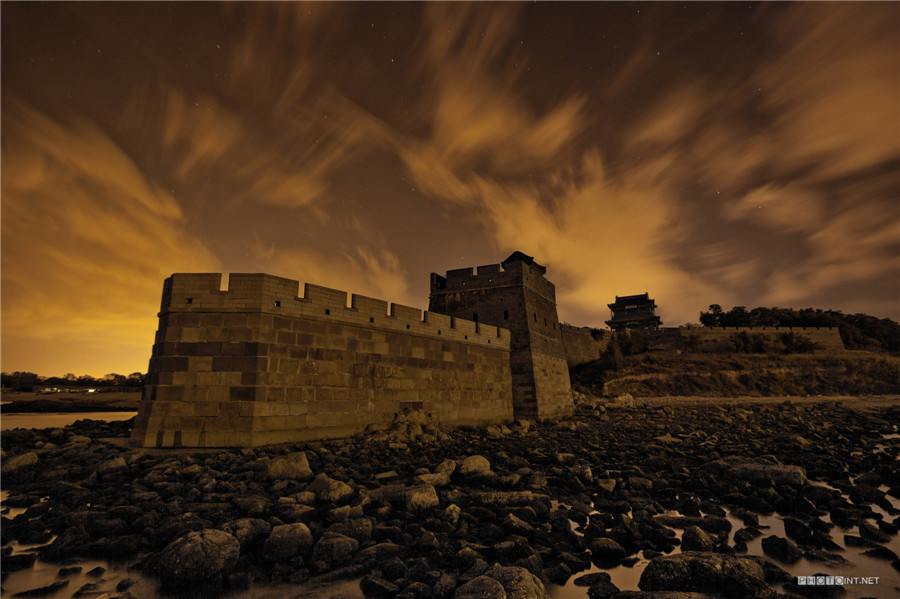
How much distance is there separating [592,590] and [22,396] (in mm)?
51045

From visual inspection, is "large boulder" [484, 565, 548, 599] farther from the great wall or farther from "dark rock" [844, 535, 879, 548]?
the great wall

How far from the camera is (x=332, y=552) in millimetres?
3312

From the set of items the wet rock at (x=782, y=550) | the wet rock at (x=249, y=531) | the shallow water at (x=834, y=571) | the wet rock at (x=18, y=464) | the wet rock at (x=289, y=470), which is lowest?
the shallow water at (x=834, y=571)

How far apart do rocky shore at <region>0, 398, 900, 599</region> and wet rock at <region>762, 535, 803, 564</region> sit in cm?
1

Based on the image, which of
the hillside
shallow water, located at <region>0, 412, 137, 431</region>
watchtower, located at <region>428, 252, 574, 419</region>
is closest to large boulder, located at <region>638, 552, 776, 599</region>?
watchtower, located at <region>428, 252, 574, 419</region>

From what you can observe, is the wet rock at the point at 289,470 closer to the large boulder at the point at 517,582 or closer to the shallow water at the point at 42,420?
the large boulder at the point at 517,582

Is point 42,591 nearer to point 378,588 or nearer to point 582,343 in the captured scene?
point 378,588

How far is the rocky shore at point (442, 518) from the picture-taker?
2.97 metres

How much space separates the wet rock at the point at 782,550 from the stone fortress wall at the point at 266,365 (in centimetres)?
765

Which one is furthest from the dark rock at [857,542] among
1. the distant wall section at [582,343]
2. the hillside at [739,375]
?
the distant wall section at [582,343]

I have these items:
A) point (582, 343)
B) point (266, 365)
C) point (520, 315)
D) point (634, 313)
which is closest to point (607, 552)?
point (266, 365)

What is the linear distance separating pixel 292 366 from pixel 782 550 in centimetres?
809

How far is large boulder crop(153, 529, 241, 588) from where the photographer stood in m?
2.89

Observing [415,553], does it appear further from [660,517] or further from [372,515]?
[660,517]
